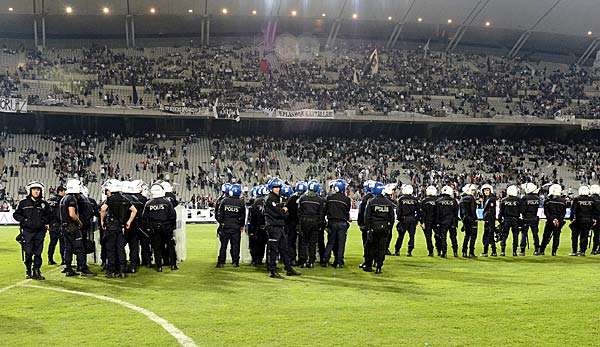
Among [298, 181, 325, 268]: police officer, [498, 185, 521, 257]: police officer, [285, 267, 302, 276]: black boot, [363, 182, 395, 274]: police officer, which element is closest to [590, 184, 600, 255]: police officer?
[498, 185, 521, 257]: police officer

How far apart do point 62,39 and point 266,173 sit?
22653 millimetres

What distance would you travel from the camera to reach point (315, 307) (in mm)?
9945

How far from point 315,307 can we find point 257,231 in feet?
16.9

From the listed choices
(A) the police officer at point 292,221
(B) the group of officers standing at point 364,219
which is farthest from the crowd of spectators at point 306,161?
(A) the police officer at point 292,221

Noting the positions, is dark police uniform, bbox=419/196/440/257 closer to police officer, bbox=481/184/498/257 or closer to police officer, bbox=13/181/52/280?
police officer, bbox=481/184/498/257

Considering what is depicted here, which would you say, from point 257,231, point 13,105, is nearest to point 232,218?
point 257,231

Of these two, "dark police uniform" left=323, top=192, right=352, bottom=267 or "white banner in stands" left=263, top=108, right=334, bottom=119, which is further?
"white banner in stands" left=263, top=108, right=334, bottom=119

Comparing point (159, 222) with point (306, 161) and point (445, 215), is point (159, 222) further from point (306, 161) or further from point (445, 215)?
point (306, 161)

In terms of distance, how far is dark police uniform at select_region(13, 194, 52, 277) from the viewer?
1278 centimetres

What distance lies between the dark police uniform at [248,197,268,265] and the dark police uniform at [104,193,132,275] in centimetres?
282

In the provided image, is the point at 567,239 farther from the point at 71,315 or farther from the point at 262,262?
the point at 71,315

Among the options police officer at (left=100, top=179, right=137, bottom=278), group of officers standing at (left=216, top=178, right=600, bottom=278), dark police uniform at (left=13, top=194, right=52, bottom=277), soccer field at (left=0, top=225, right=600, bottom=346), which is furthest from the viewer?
group of officers standing at (left=216, top=178, right=600, bottom=278)

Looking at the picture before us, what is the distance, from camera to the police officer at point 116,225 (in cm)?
1305

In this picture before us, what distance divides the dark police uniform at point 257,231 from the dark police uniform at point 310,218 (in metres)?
0.88
